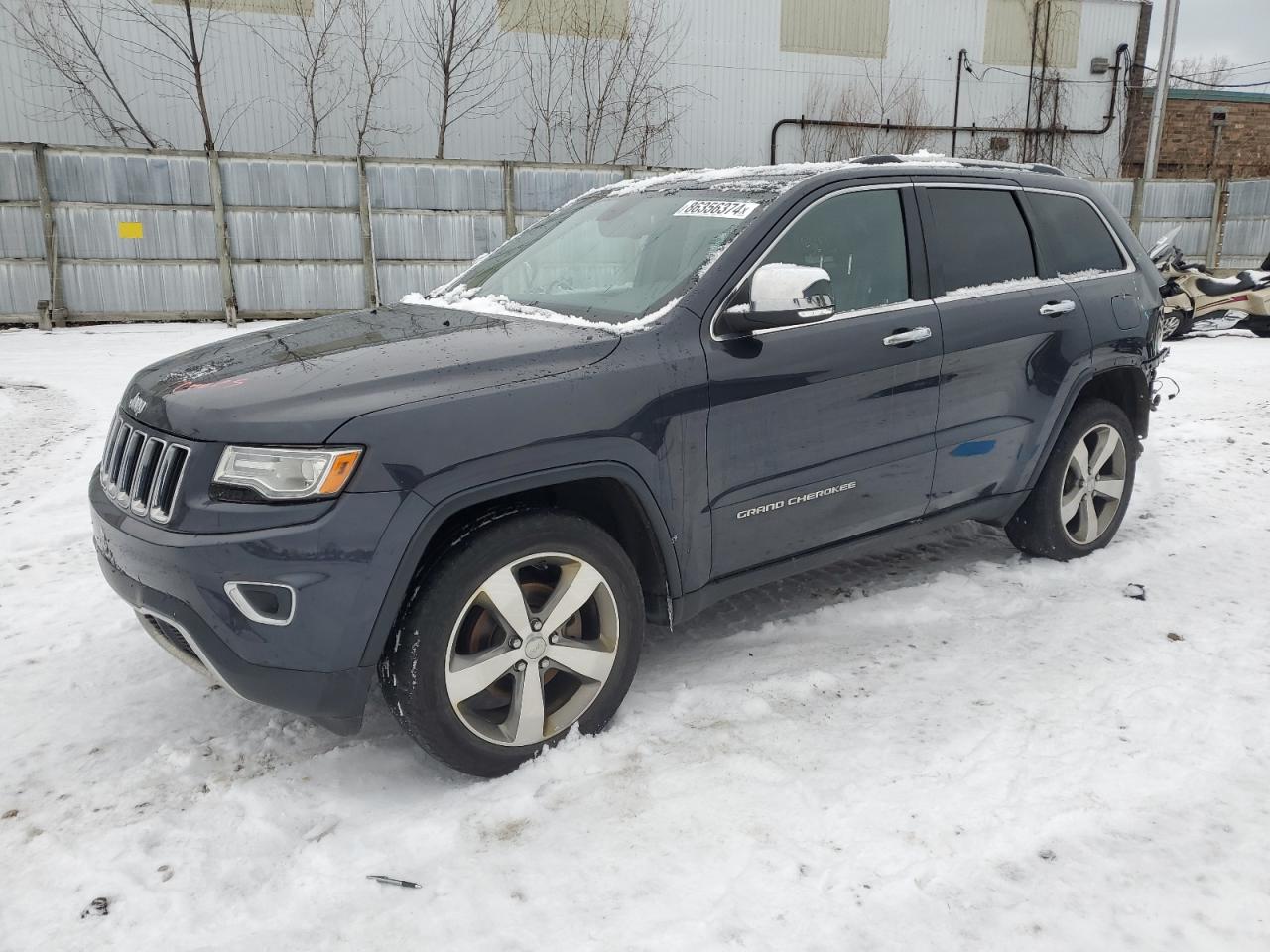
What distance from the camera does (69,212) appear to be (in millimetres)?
13484

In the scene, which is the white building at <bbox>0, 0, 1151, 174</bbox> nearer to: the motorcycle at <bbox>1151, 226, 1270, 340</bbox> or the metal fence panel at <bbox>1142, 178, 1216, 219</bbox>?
the metal fence panel at <bbox>1142, 178, 1216, 219</bbox>

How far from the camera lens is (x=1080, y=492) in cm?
439

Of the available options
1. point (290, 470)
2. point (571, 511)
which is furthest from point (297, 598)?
point (571, 511)

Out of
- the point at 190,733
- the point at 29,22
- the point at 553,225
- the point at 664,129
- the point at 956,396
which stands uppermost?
the point at 29,22

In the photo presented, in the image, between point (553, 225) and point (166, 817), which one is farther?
point (553, 225)

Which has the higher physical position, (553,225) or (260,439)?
(553,225)

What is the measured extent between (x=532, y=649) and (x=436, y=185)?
13.3 m

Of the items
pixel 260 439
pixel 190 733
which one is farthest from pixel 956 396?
pixel 190 733

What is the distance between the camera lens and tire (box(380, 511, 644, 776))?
251 centimetres

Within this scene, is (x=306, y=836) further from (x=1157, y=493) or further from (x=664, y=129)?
(x=664, y=129)

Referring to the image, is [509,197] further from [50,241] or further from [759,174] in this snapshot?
[759,174]

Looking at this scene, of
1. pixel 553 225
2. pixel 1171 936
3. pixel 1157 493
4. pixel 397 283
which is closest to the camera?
pixel 1171 936

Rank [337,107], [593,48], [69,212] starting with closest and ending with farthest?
[69,212]
[337,107]
[593,48]

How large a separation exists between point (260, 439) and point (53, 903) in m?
1.20
